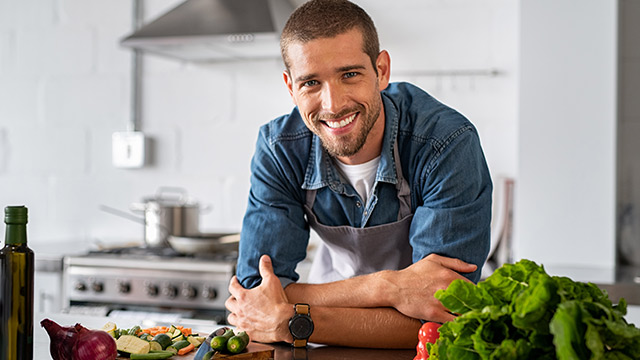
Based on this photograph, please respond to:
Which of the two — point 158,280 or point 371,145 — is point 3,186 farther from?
point 371,145

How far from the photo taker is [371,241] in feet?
5.79

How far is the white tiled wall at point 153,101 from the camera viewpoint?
3143mm

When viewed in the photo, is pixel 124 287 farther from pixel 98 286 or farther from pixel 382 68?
pixel 382 68

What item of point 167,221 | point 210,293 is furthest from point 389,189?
point 167,221

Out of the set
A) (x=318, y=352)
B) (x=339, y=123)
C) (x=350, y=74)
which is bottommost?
(x=318, y=352)

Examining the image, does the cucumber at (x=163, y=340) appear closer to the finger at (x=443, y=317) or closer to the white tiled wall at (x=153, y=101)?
the finger at (x=443, y=317)

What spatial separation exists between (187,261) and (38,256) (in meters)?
0.68

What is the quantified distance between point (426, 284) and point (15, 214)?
0.86 m

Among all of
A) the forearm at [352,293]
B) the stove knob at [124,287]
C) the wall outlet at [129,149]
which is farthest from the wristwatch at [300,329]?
the wall outlet at [129,149]

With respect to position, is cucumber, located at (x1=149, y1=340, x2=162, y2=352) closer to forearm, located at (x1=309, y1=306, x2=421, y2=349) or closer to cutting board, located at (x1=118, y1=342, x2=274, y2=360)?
cutting board, located at (x1=118, y1=342, x2=274, y2=360)

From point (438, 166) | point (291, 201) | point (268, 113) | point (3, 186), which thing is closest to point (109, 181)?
point (3, 186)

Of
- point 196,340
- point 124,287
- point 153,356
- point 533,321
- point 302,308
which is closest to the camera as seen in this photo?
point 533,321

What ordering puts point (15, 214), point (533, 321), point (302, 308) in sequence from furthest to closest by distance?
point (302, 308)
point (15, 214)
point (533, 321)

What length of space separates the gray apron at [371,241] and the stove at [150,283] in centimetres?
90
